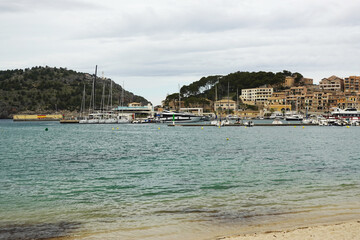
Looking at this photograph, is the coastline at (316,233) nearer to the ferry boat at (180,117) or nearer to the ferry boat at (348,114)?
the ferry boat at (348,114)

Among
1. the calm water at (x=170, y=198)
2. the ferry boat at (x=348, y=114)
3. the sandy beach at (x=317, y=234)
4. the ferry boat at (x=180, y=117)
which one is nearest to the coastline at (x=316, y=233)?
the sandy beach at (x=317, y=234)

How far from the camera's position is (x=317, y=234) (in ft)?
35.6

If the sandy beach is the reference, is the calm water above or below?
below

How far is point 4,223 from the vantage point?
13.5 meters

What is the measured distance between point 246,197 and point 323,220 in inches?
185

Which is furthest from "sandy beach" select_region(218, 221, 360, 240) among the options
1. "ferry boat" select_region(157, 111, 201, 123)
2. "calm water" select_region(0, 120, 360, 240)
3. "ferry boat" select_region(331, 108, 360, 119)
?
"ferry boat" select_region(157, 111, 201, 123)

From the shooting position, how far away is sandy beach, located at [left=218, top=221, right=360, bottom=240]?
10492 mm

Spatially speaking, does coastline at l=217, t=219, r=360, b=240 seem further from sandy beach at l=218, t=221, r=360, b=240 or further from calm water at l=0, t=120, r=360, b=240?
calm water at l=0, t=120, r=360, b=240

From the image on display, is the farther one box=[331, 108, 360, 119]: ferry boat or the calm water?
box=[331, 108, 360, 119]: ferry boat

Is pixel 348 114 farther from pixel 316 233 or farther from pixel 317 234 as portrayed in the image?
pixel 317 234

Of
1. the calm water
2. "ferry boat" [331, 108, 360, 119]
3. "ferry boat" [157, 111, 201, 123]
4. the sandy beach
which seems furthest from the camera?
"ferry boat" [157, 111, 201, 123]

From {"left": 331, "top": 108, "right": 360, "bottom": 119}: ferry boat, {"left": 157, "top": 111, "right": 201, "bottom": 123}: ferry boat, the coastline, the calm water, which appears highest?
{"left": 331, "top": 108, "right": 360, "bottom": 119}: ferry boat

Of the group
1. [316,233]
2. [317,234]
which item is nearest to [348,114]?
[316,233]

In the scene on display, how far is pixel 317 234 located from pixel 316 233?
126 mm
